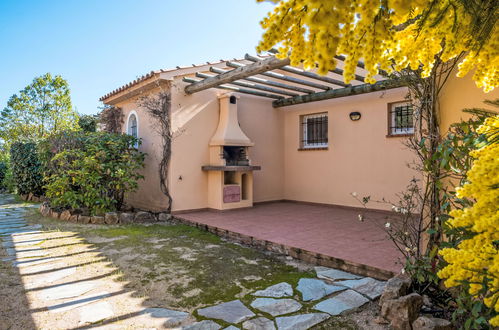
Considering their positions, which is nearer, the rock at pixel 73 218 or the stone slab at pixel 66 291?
the stone slab at pixel 66 291

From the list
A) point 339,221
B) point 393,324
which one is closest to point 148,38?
point 339,221

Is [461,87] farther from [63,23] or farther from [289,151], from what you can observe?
[63,23]

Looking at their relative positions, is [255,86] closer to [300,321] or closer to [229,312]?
[229,312]

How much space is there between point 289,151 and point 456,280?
31.3 feet

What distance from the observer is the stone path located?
2971mm

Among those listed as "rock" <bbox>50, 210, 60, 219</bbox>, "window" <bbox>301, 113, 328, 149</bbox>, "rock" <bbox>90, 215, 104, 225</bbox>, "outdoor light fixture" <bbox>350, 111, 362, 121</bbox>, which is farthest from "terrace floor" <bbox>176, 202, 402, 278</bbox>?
"rock" <bbox>50, 210, 60, 219</bbox>

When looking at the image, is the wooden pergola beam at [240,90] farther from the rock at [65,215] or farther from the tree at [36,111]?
the tree at [36,111]

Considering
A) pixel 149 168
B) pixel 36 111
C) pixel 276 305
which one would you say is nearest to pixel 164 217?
pixel 149 168

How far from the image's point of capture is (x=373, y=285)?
12.4 ft

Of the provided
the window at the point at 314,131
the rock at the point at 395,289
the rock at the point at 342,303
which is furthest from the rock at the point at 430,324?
the window at the point at 314,131

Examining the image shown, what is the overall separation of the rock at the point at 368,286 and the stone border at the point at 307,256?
17 centimetres

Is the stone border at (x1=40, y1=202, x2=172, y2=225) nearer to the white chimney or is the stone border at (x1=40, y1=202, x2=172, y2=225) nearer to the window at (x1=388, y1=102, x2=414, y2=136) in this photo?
the white chimney

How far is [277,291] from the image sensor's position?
12.1 feet

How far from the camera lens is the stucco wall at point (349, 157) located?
8.30m
